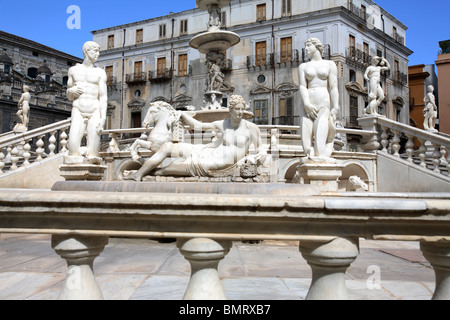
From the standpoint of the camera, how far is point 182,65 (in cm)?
3341

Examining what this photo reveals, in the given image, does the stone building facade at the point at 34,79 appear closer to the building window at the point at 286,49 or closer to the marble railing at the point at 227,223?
the building window at the point at 286,49

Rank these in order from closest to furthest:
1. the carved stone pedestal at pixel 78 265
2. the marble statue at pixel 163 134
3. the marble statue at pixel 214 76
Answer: the carved stone pedestal at pixel 78 265, the marble statue at pixel 163 134, the marble statue at pixel 214 76

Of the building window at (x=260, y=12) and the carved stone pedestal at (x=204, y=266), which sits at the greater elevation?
the building window at (x=260, y=12)

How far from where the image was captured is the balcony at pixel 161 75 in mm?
33062

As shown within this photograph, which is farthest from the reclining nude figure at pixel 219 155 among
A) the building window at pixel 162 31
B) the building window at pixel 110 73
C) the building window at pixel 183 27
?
the building window at pixel 110 73

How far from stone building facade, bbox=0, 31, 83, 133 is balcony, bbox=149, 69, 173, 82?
31.0ft

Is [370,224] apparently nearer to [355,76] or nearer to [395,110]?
[355,76]

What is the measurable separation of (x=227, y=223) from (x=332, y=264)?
0.56 meters

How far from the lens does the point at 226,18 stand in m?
32.2

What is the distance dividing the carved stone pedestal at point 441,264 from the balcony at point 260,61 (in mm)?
28970

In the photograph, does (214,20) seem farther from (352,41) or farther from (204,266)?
(352,41)
